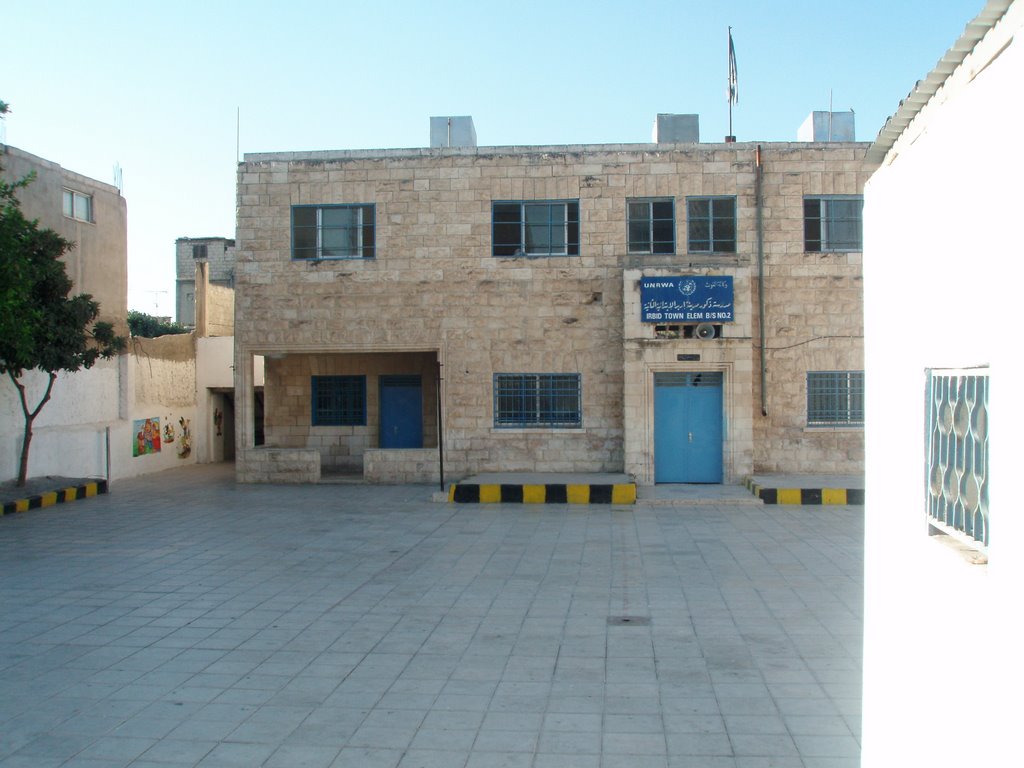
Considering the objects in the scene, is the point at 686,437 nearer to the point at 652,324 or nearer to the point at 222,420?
the point at 652,324

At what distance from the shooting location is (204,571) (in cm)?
1086

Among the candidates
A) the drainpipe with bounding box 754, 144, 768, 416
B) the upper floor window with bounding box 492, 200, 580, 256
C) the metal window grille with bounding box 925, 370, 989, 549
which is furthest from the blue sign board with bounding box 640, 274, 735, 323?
the metal window grille with bounding box 925, 370, 989, 549

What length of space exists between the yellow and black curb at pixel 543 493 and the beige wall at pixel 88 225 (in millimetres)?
9248

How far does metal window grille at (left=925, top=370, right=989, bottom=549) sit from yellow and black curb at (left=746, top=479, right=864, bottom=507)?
40.8ft

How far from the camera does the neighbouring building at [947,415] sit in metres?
3.08

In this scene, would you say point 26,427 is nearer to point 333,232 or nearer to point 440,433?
point 333,232

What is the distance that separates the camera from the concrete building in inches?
1471

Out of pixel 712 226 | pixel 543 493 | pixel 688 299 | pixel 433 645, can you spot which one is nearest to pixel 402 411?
pixel 543 493

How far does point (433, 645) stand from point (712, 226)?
12736 millimetres

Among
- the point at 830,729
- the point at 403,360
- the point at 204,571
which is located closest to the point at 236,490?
the point at 403,360

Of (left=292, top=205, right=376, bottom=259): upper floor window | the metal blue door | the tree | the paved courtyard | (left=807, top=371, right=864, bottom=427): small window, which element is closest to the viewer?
the paved courtyard

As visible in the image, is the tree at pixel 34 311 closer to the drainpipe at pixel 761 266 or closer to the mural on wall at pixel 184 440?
the mural on wall at pixel 184 440

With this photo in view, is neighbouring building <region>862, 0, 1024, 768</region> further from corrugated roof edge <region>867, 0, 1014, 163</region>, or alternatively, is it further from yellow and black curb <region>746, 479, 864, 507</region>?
yellow and black curb <region>746, 479, 864, 507</region>

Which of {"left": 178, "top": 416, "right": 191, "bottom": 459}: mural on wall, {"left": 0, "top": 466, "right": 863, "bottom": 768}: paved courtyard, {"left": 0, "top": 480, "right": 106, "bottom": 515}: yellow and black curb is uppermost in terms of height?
{"left": 178, "top": 416, "right": 191, "bottom": 459}: mural on wall
